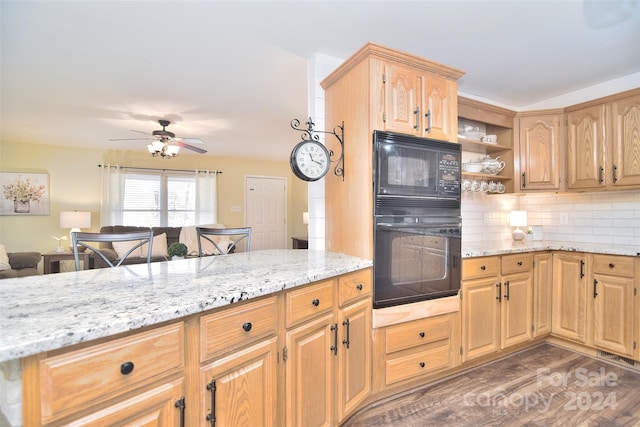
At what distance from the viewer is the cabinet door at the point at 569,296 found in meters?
2.48

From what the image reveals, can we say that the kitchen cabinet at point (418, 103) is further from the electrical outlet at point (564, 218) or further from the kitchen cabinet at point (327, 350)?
the electrical outlet at point (564, 218)

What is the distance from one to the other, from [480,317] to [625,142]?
1.97 metres

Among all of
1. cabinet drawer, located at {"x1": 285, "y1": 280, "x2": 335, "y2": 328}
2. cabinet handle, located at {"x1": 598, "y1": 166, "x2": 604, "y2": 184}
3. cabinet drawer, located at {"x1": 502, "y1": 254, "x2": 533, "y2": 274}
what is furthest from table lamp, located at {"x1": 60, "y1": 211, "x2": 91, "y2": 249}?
cabinet handle, located at {"x1": 598, "y1": 166, "x2": 604, "y2": 184}

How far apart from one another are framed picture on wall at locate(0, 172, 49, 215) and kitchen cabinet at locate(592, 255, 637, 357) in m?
7.56

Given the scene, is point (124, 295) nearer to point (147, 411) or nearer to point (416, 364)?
point (147, 411)

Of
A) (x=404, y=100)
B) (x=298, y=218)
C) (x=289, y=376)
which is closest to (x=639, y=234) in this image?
(x=404, y=100)

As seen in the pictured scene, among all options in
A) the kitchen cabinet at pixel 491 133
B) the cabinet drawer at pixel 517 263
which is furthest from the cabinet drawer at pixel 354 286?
the kitchen cabinet at pixel 491 133

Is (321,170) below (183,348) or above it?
above

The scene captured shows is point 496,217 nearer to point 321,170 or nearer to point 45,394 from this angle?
point 321,170

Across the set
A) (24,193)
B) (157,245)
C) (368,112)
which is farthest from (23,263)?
(368,112)

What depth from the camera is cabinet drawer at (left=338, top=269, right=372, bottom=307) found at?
1.54 metres

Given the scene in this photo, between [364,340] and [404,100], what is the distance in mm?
1546

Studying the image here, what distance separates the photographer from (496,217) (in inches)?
126

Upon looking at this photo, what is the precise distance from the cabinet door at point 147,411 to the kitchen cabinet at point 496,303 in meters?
2.00
